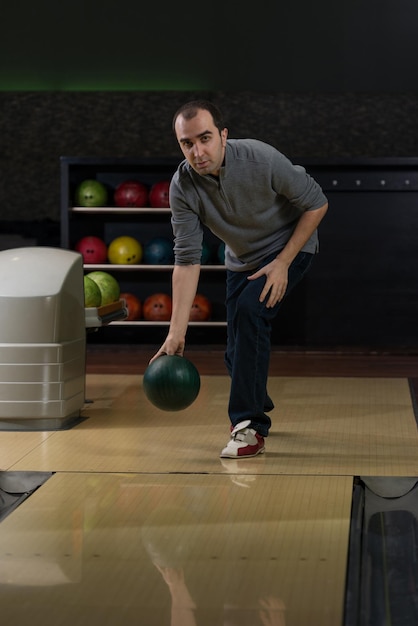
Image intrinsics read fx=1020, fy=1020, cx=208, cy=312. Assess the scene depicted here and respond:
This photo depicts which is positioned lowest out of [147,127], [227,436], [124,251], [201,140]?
[227,436]

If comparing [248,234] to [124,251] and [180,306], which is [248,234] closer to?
[180,306]

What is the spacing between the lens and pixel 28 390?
3.82 m

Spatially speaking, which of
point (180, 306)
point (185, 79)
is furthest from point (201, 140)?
point (185, 79)

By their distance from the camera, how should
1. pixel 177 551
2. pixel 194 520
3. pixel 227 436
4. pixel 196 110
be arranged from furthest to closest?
1. pixel 227 436
2. pixel 196 110
3. pixel 194 520
4. pixel 177 551

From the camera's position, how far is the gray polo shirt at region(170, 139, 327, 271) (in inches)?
130

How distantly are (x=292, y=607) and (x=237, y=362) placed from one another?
4.52ft

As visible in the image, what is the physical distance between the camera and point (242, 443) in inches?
132

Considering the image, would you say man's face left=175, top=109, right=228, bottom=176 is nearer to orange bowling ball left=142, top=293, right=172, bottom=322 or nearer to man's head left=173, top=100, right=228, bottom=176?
man's head left=173, top=100, right=228, bottom=176

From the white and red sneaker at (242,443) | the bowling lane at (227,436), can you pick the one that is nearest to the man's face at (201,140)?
the white and red sneaker at (242,443)

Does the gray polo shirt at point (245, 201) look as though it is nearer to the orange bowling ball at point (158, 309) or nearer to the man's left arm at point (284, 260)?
the man's left arm at point (284, 260)

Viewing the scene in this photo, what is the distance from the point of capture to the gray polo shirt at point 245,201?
3291 mm

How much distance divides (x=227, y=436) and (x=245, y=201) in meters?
0.91

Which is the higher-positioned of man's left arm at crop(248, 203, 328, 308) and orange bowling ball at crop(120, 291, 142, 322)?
man's left arm at crop(248, 203, 328, 308)

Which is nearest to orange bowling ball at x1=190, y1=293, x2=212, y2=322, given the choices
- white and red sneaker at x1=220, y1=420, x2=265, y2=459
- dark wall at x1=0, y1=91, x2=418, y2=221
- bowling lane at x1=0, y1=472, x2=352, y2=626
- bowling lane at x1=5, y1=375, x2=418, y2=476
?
dark wall at x1=0, y1=91, x2=418, y2=221
